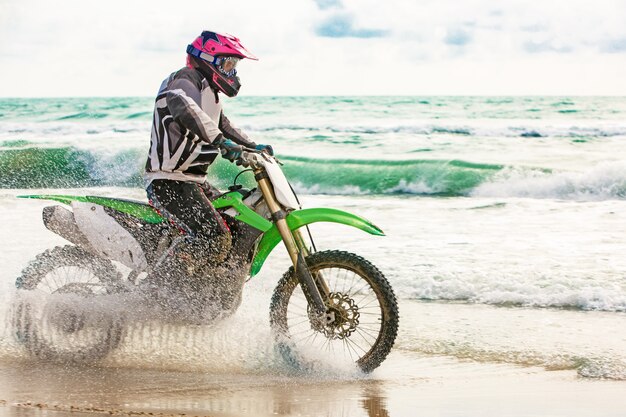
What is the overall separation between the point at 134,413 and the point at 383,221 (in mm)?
9082

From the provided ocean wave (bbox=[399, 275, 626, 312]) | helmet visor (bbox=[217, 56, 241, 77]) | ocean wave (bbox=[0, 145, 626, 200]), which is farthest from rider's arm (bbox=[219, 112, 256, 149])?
ocean wave (bbox=[0, 145, 626, 200])

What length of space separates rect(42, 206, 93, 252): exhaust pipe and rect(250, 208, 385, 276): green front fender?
1.05 m

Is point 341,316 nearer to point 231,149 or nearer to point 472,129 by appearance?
point 231,149

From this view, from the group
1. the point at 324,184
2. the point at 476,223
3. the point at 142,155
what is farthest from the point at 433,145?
the point at 476,223

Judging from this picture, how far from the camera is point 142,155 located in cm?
2672

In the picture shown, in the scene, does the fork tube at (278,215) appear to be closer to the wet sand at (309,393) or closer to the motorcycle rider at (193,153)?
the motorcycle rider at (193,153)

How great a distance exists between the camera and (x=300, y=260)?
5.59 metres

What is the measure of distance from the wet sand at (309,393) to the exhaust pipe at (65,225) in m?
0.76

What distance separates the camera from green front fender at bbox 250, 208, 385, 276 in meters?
5.50

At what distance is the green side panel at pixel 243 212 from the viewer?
18.3 feet

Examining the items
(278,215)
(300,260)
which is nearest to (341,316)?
(300,260)

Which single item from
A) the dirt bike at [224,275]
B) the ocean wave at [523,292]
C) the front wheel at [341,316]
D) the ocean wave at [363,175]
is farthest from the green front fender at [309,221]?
the ocean wave at [363,175]

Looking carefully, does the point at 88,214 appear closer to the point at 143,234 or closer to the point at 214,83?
the point at 143,234

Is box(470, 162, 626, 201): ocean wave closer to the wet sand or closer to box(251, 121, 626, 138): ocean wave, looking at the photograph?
box(251, 121, 626, 138): ocean wave
